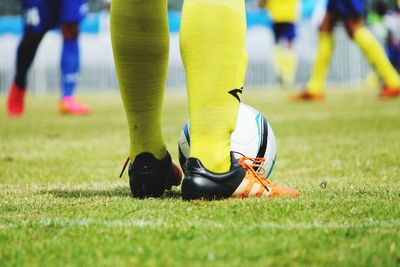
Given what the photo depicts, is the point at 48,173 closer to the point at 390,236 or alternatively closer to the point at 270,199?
the point at 270,199

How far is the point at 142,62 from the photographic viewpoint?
316 centimetres

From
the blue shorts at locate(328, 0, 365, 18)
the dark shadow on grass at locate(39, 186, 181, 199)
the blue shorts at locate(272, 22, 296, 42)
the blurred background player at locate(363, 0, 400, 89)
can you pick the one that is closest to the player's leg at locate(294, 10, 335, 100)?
the blue shorts at locate(328, 0, 365, 18)

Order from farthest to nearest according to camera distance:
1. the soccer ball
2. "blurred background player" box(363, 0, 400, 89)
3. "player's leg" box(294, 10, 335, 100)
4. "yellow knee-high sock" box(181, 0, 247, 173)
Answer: "blurred background player" box(363, 0, 400, 89) → "player's leg" box(294, 10, 335, 100) → the soccer ball → "yellow knee-high sock" box(181, 0, 247, 173)

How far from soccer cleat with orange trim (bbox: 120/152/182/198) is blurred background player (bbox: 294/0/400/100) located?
7.62m

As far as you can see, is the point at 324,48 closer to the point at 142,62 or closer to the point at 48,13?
the point at 48,13

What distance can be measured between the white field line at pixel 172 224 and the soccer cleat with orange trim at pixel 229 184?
0.38 meters

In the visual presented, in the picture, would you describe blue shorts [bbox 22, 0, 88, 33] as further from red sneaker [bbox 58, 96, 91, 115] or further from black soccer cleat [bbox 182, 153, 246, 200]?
black soccer cleat [bbox 182, 153, 246, 200]

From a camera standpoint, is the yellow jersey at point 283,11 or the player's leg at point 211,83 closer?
the player's leg at point 211,83

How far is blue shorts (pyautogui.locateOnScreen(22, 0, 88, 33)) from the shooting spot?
951cm

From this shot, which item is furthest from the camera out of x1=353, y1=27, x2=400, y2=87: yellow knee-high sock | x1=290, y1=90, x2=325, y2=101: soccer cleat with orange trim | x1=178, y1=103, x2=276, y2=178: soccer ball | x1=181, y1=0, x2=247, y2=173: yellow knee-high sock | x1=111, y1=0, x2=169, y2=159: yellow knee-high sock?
x1=290, y1=90, x2=325, y2=101: soccer cleat with orange trim

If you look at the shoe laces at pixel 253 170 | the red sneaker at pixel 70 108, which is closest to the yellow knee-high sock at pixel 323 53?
the red sneaker at pixel 70 108

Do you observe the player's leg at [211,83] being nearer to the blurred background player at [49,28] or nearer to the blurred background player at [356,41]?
the blurred background player at [49,28]

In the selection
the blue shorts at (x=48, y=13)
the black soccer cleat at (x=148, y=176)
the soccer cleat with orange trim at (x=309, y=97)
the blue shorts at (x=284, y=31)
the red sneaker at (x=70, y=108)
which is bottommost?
the soccer cleat with orange trim at (x=309, y=97)

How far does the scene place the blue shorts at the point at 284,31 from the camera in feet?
56.1
